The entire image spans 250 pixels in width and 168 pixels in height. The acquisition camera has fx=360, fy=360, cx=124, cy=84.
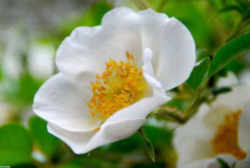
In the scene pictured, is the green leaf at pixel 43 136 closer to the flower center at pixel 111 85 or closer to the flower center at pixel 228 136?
the flower center at pixel 111 85

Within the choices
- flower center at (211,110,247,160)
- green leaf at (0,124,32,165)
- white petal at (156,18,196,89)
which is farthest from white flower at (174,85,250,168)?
green leaf at (0,124,32,165)

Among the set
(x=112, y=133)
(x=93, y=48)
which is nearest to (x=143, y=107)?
(x=112, y=133)

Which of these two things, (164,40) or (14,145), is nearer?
(164,40)

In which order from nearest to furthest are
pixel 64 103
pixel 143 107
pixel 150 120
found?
pixel 143 107 < pixel 64 103 < pixel 150 120

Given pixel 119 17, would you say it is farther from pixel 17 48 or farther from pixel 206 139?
pixel 17 48

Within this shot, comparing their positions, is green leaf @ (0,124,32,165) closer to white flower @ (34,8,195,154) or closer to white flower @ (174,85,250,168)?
Answer: white flower @ (34,8,195,154)

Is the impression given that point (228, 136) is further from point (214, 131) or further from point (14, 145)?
point (14, 145)
